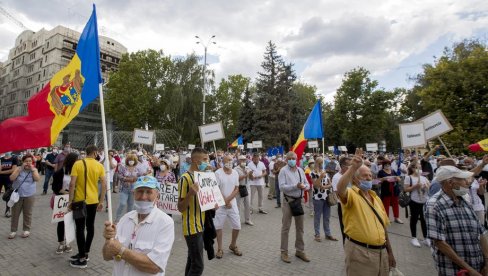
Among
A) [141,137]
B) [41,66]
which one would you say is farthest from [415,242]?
[41,66]

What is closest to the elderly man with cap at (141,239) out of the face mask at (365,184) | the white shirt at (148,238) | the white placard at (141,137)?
the white shirt at (148,238)

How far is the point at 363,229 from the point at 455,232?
91cm

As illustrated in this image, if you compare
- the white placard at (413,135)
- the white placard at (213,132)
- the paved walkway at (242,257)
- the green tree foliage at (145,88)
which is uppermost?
the green tree foliage at (145,88)

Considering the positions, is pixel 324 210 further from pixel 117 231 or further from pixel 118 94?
pixel 118 94

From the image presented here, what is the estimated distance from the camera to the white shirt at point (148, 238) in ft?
8.00

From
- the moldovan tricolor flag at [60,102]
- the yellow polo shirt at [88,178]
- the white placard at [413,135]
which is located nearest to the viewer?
the moldovan tricolor flag at [60,102]

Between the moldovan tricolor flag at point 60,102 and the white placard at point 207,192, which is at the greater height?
→ the moldovan tricolor flag at point 60,102

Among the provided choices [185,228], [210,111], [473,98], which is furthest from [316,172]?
[210,111]

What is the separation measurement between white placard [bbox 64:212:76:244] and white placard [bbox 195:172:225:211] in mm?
2220

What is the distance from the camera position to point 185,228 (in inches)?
158

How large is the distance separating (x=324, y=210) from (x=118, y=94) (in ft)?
151

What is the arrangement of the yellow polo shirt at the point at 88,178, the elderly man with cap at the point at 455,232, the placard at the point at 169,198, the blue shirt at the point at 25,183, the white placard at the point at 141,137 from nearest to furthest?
the elderly man with cap at the point at 455,232 < the yellow polo shirt at the point at 88,178 < the blue shirt at the point at 25,183 < the placard at the point at 169,198 < the white placard at the point at 141,137

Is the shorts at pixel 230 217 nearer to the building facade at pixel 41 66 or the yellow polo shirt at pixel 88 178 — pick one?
the yellow polo shirt at pixel 88 178

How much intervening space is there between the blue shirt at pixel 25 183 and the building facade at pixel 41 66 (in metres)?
63.3
